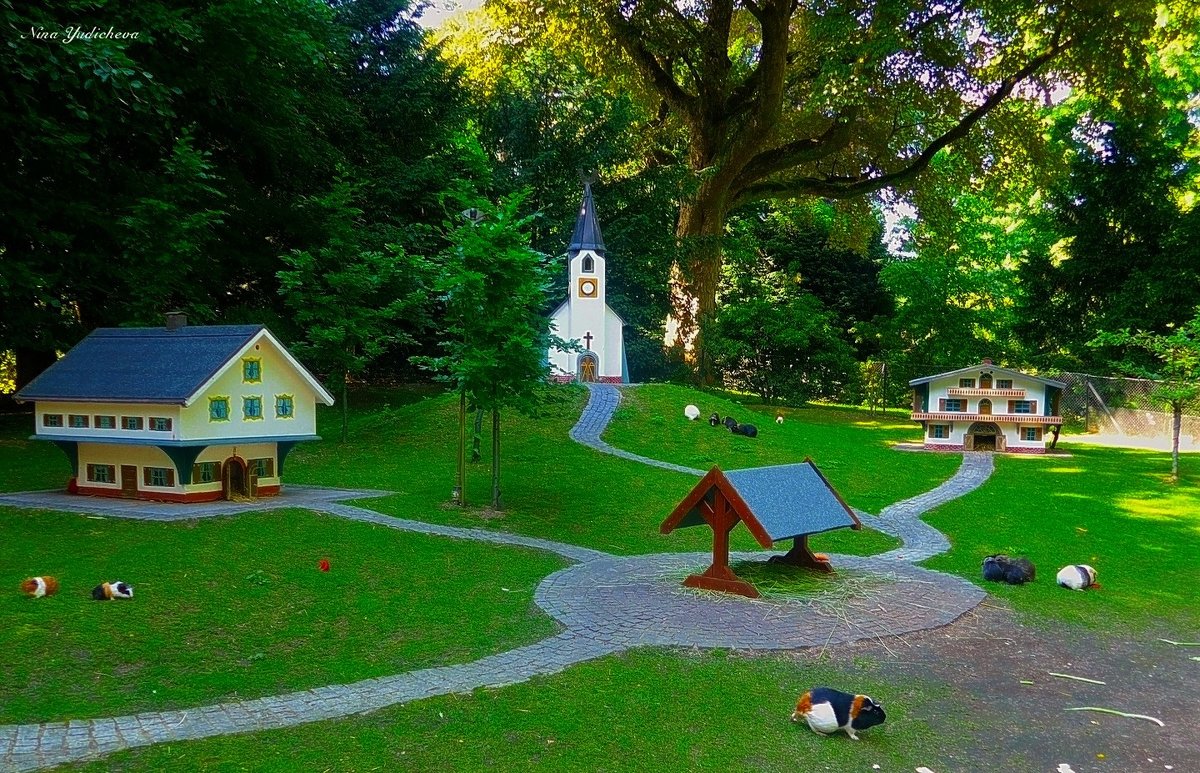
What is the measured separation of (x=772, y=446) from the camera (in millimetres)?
25156

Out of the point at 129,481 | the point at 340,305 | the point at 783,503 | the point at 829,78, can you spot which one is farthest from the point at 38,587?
the point at 829,78

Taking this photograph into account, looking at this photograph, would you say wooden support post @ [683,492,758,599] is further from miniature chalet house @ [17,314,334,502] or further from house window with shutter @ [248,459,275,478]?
house window with shutter @ [248,459,275,478]

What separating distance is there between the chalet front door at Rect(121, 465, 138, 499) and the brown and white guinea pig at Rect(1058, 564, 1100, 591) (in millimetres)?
15101

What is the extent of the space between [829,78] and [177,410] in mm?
25441

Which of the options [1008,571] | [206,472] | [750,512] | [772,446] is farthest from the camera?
[772,446]

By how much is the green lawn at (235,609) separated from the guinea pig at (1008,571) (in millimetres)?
6522

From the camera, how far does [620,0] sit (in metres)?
32.6

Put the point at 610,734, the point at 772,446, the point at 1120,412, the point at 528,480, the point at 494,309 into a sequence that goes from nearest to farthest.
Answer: the point at 610,734, the point at 494,309, the point at 528,480, the point at 772,446, the point at 1120,412

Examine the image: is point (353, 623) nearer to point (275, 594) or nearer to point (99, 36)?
point (275, 594)

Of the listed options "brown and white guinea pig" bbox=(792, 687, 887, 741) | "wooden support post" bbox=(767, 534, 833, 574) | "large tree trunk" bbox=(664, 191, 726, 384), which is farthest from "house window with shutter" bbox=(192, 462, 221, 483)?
"large tree trunk" bbox=(664, 191, 726, 384)

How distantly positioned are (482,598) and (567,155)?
1229 inches

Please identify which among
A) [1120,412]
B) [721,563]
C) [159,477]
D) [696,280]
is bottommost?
[721,563]

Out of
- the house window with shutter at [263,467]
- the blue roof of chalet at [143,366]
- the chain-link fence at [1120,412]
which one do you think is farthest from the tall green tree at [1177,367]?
the blue roof of chalet at [143,366]

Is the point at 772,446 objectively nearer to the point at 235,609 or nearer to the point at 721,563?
the point at 721,563
